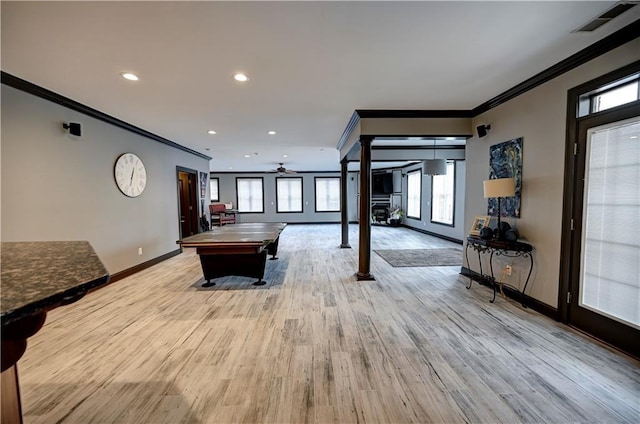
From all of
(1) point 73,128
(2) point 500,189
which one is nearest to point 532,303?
(2) point 500,189

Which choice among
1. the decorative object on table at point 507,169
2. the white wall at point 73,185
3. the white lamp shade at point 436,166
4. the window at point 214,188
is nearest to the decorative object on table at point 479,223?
the decorative object on table at point 507,169

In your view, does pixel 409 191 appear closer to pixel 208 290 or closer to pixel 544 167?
pixel 544 167

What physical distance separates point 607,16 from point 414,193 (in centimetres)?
869

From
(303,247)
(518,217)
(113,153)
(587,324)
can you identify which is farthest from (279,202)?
(587,324)

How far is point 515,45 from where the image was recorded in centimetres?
236

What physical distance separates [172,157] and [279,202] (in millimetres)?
6559

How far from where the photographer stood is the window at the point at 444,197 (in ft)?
26.0

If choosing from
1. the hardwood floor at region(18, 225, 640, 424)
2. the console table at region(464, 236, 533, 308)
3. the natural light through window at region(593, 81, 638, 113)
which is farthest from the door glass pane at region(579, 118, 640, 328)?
the console table at region(464, 236, 533, 308)

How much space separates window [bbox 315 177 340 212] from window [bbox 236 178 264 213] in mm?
2611

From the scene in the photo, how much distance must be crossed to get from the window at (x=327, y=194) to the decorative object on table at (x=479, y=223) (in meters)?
8.69

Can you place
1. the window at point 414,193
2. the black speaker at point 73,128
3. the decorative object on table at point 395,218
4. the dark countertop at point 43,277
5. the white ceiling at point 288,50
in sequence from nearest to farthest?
the dark countertop at point 43,277, the white ceiling at point 288,50, the black speaker at point 73,128, the window at point 414,193, the decorative object on table at point 395,218

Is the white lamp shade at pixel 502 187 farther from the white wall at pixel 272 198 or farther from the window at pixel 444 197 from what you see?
the white wall at pixel 272 198

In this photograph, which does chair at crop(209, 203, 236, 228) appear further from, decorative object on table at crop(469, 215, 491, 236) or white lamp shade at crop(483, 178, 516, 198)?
white lamp shade at crop(483, 178, 516, 198)

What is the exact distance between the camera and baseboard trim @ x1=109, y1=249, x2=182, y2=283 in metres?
4.40
